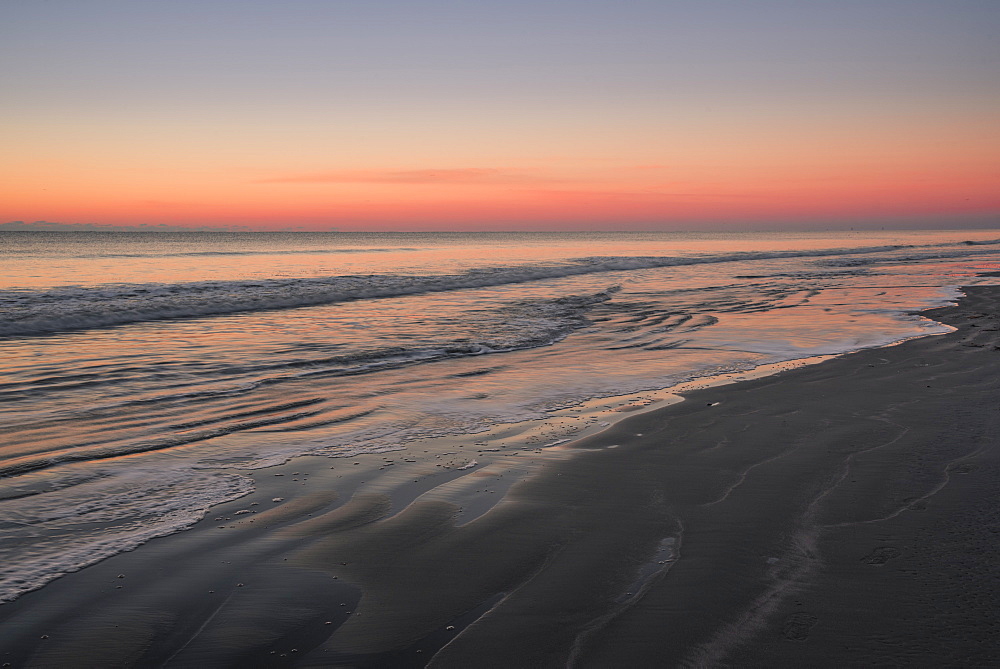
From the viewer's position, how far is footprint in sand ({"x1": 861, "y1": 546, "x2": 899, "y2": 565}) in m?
3.28

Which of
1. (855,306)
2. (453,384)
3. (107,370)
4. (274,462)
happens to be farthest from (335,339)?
(855,306)

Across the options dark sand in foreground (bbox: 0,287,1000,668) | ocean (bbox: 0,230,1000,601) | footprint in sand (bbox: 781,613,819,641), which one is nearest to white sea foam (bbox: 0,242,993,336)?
ocean (bbox: 0,230,1000,601)

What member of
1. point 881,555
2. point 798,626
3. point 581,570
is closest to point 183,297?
point 581,570

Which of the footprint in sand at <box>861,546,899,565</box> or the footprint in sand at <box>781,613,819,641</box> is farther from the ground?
the footprint in sand at <box>861,546,899,565</box>

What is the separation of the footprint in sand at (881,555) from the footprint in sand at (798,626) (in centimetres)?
69

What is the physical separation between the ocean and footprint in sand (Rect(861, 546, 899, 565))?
8.54ft

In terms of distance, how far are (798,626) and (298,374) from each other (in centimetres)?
713

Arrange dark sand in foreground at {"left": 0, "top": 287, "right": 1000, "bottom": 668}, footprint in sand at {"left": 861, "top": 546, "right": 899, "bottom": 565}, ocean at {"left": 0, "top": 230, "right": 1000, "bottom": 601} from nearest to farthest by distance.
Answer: dark sand in foreground at {"left": 0, "top": 287, "right": 1000, "bottom": 668}
footprint in sand at {"left": 861, "top": 546, "right": 899, "bottom": 565}
ocean at {"left": 0, "top": 230, "right": 1000, "bottom": 601}

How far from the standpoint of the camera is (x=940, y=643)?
101 inches

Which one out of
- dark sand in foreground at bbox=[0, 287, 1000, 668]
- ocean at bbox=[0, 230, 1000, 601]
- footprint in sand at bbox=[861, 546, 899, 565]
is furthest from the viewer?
ocean at bbox=[0, 230, 1000, 601]

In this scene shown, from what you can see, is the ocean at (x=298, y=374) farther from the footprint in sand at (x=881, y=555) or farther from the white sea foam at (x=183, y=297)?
the footprint in sand at (x=881, y=555)

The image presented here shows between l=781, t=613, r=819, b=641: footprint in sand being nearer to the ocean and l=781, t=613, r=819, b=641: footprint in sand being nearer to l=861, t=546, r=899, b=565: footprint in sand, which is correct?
l=861, t=546, r=899, b=565: footprint in sand

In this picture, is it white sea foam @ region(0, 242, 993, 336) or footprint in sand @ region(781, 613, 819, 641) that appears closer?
footprint in sand @ region(781, 613, 819, 641)

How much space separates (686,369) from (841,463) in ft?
13.4
